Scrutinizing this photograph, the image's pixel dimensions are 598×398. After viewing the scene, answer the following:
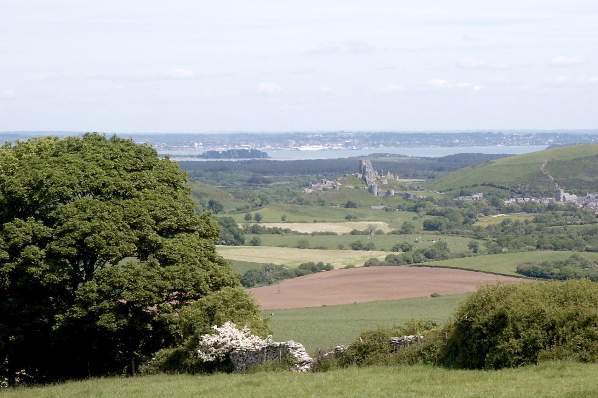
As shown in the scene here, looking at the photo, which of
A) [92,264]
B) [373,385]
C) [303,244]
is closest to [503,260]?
[303,244]

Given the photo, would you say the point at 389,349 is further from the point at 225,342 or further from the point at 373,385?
the point at 225,342

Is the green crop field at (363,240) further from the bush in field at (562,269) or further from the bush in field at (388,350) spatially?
the bush in field at (388,350)

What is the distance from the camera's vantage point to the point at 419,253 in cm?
11988

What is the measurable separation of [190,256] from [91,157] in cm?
662

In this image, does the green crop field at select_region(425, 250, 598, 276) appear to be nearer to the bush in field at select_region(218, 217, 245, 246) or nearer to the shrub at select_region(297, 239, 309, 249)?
the shrub at select_region(297, 239, 309, 249)

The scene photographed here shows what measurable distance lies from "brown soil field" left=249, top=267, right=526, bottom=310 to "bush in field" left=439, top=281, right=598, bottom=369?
4784 cm

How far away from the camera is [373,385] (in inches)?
917

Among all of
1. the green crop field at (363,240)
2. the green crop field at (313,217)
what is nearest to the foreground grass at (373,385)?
the green crop field at (363,240)

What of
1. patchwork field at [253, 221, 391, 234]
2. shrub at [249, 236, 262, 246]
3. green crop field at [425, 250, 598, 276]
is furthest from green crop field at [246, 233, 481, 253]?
green crop field at [425, 250, 598, 276]

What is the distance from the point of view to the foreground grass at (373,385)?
20.6 m

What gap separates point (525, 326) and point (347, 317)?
140 ft

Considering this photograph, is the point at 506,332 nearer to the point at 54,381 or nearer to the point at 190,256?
the point at 190,256

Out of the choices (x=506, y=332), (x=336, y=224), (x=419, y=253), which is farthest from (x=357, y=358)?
(x=336, y=224)

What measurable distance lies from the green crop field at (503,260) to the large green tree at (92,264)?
6159cm
